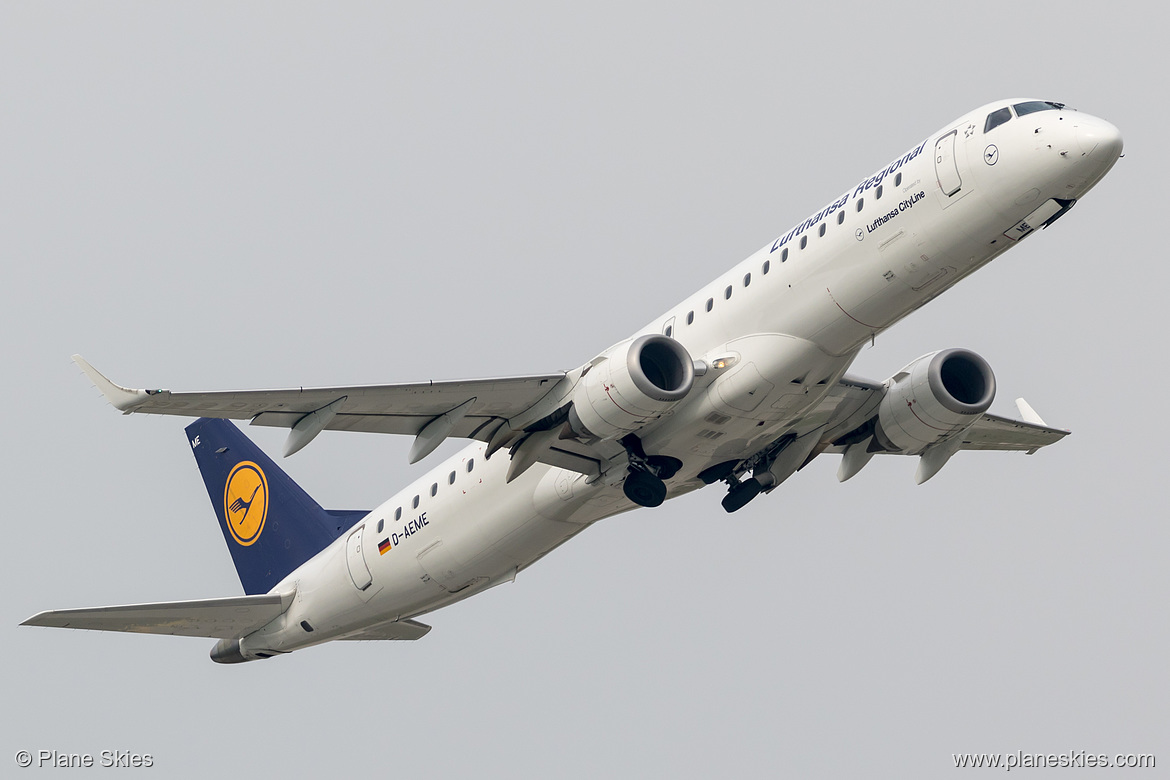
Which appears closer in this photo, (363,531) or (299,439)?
(299,439)

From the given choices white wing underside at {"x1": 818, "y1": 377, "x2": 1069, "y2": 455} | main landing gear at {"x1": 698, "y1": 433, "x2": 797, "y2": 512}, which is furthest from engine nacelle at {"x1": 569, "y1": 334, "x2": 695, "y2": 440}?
white wing underside at {"x1": 818, "y1": 377, "x2": 1069, "y2": 455}

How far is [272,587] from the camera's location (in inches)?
1383

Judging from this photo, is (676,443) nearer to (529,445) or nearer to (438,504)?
(529,445)

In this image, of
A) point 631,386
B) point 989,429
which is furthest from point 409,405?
point 989,429

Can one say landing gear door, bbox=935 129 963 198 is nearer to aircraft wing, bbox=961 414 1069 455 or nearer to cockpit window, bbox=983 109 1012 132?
cockpit window, bbox=983 109 1012 132

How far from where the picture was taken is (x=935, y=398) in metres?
29.8

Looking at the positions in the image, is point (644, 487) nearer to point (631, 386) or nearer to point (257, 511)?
point (631, 386)

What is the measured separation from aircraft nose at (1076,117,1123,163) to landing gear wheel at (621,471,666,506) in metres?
9.90

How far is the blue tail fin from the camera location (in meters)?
35.2

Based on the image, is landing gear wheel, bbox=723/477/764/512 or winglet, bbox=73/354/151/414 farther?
landing gear wheel, bbox=723/477/764/512

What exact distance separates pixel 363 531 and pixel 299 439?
6684 mm

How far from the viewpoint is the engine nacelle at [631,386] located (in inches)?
1028

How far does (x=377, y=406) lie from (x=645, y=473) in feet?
17.4

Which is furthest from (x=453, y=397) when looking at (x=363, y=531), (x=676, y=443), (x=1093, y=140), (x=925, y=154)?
(x=1093, y=140)
